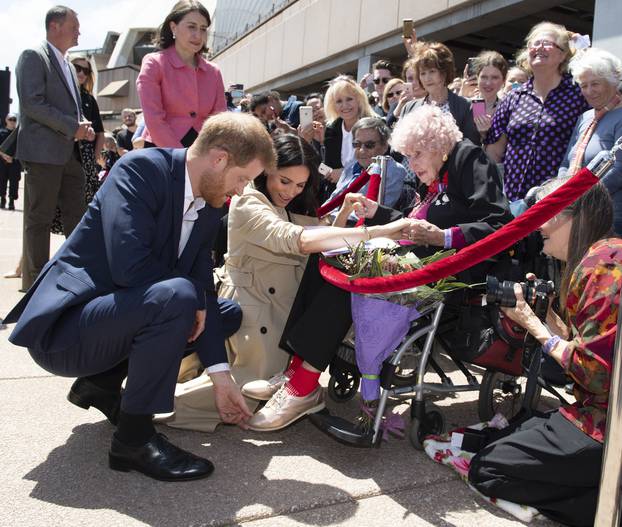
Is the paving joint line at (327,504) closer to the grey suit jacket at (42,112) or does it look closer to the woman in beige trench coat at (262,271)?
the woman in beige trench coat at (262,271)

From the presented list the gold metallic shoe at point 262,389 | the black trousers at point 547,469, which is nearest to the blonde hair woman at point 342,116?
the gold metallic shoe at point 262,389

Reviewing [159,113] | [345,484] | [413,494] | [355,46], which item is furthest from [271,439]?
[355,46]

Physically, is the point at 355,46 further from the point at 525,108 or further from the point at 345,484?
the point at 345,484

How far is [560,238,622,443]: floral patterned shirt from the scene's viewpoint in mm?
2100

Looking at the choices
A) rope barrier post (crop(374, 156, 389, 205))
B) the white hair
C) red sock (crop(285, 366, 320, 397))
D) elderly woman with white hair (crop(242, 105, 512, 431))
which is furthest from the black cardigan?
the white hair

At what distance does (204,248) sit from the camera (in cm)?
287

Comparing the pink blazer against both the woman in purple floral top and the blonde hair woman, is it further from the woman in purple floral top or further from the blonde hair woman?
the woman in purple floral top

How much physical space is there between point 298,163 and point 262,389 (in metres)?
1.16

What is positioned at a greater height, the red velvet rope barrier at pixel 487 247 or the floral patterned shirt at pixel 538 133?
the floral patterned shirt at pixel 538 133

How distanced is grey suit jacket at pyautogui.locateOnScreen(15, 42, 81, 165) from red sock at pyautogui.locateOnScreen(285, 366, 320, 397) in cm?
311

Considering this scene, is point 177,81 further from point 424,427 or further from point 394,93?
point 424,427

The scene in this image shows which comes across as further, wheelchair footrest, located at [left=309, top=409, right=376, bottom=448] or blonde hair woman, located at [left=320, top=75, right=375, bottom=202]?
blonde hair woman, located at [left=320, top=75, right=375, bottom=202]

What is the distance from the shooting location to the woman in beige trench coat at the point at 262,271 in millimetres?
Result: 2996

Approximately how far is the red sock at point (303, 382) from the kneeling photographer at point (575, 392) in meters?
0.77
